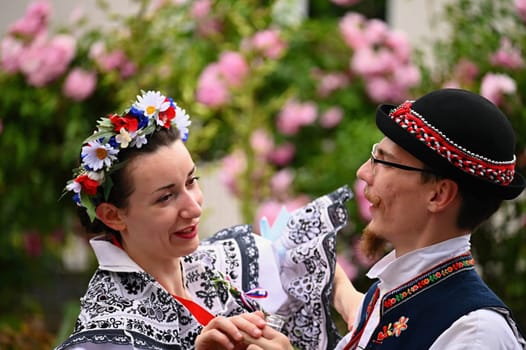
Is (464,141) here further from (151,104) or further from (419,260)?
(151,104)

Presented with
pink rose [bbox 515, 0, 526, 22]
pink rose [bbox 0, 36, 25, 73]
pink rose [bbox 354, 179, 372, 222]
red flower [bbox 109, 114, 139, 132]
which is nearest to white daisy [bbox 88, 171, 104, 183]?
red flower [bbox 109, 114, 139, 132]

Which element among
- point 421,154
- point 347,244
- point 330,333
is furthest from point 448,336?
point 347,244

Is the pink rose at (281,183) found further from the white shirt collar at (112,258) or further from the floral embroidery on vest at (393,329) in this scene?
the floral embroidery on vest at (393,329)

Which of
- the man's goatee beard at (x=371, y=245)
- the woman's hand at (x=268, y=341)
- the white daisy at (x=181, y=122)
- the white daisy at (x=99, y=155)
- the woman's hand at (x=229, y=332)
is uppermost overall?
the white daisy at (x=99, y=155)

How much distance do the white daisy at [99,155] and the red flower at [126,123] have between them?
65mm

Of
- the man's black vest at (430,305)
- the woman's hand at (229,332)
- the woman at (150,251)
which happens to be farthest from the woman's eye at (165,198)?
the man's black vest at (430,305)

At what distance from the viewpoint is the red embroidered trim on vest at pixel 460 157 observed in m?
2.20

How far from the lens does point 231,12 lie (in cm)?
546

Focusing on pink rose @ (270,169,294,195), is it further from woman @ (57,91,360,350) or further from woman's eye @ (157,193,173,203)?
woman's eye @ (157,193,173,203)

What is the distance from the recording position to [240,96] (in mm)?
5141

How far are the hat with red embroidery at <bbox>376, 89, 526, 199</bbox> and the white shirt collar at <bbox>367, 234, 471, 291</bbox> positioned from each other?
0.48 feet

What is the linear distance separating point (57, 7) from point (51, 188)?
9.09ft

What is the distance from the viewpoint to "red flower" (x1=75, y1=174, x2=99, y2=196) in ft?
8.15

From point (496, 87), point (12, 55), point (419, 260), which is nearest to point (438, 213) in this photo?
point (419, 260)
